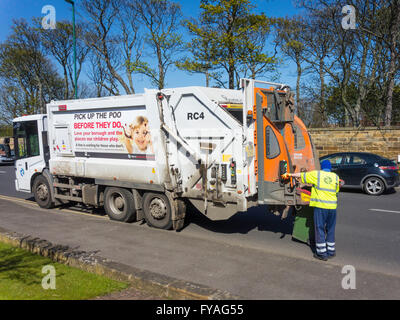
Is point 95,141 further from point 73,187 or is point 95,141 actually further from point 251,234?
point 251,234

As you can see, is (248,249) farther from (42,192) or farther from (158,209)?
(42,192)

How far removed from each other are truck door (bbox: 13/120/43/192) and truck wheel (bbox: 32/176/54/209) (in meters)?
0.29

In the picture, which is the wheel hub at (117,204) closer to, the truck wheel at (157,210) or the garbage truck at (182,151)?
the garbage truck at (182,151)

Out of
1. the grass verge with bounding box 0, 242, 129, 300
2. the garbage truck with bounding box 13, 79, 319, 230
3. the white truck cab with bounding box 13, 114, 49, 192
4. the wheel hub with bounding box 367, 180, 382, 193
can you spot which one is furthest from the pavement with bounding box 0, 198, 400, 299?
the wheel hub with bounding box 367, 180, 382, 193

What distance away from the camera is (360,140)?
59.3 ft

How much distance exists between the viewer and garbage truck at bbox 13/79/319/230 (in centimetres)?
673

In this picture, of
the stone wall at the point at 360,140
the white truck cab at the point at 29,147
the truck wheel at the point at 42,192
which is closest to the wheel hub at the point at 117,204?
the truck wheel at the point at 42,192

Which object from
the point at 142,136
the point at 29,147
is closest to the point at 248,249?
the point at 142,136

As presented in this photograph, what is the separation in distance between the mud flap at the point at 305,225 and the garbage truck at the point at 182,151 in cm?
25

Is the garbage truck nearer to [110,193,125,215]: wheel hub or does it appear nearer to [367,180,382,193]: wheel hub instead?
[110,193,125,215]: wheel hub

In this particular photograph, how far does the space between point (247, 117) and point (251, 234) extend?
8.20ft

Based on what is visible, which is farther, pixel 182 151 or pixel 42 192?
pixel 42 192

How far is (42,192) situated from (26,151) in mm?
1338
